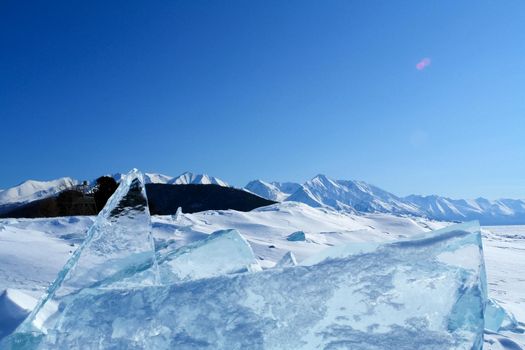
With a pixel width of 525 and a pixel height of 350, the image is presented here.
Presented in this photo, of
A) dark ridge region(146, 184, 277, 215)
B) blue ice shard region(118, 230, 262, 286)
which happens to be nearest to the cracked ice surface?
blue ice shard region(118, 230, 262, 286)

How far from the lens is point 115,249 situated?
2.00m

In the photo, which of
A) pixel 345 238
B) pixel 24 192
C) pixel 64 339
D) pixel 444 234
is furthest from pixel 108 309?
pixel 24 192

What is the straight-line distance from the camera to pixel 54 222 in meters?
6.38

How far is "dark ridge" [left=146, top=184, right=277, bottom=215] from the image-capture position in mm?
37094

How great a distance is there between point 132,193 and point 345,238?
760cm

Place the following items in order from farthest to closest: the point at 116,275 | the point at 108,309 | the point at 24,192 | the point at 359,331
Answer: the point at 24,192 < the point at 116,275 < the point at 108,309 < the point at 359,331

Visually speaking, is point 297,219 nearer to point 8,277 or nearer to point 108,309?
point 8,277

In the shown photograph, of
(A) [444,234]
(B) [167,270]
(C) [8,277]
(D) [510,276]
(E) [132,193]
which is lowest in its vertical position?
(D) [510,276]

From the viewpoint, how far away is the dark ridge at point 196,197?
37.1 meters

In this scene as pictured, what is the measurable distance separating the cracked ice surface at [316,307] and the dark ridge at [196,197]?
1334 inches

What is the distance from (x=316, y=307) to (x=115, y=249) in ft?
3.74

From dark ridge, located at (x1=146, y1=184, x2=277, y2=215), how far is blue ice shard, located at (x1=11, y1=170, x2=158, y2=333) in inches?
1310

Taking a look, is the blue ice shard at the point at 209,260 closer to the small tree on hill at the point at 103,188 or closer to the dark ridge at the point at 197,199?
the small tree on hill at the point at 103,188

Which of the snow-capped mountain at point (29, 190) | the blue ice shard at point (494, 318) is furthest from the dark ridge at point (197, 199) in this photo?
the snow-capped mountain at point (29, 190)
